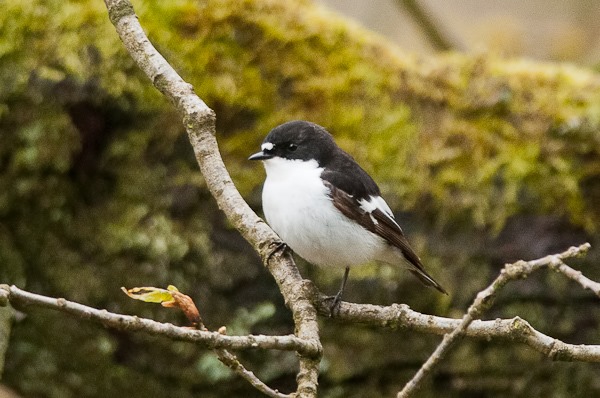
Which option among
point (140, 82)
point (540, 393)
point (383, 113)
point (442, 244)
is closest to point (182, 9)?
point (140, 82)

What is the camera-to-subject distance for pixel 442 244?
4.09 m

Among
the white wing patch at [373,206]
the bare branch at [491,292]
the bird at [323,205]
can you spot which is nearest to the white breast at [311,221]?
the bird at [323,205]

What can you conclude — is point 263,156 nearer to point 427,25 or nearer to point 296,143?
point 296,143

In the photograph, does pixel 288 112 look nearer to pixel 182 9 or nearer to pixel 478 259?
pixel 182 9

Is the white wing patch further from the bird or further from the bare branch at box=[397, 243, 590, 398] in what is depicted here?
the bare branch at box=[397, 243, 590, 398]

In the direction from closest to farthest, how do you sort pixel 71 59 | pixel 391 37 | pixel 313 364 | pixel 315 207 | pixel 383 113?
pixel 313 364, pixel 315 207, pixel 71 59, pixel 383 113, pixel 391 37

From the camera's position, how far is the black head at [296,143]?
334cm

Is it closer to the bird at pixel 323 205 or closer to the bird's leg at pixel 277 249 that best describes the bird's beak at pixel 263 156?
the bird at pixel 323 205

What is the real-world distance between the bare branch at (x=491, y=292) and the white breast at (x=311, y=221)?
3.95ft

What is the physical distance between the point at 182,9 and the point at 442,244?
5.62 feet

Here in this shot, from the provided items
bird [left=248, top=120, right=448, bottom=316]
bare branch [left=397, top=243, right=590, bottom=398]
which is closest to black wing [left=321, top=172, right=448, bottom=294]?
bird [left=248, top=120, right=448, bottom=316]

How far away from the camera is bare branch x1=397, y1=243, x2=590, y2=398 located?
62.4 inches

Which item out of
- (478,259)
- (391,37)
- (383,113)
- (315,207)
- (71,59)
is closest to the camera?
(315,207)

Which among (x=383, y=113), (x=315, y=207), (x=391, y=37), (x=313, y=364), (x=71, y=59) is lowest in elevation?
(x=313, y=364)
